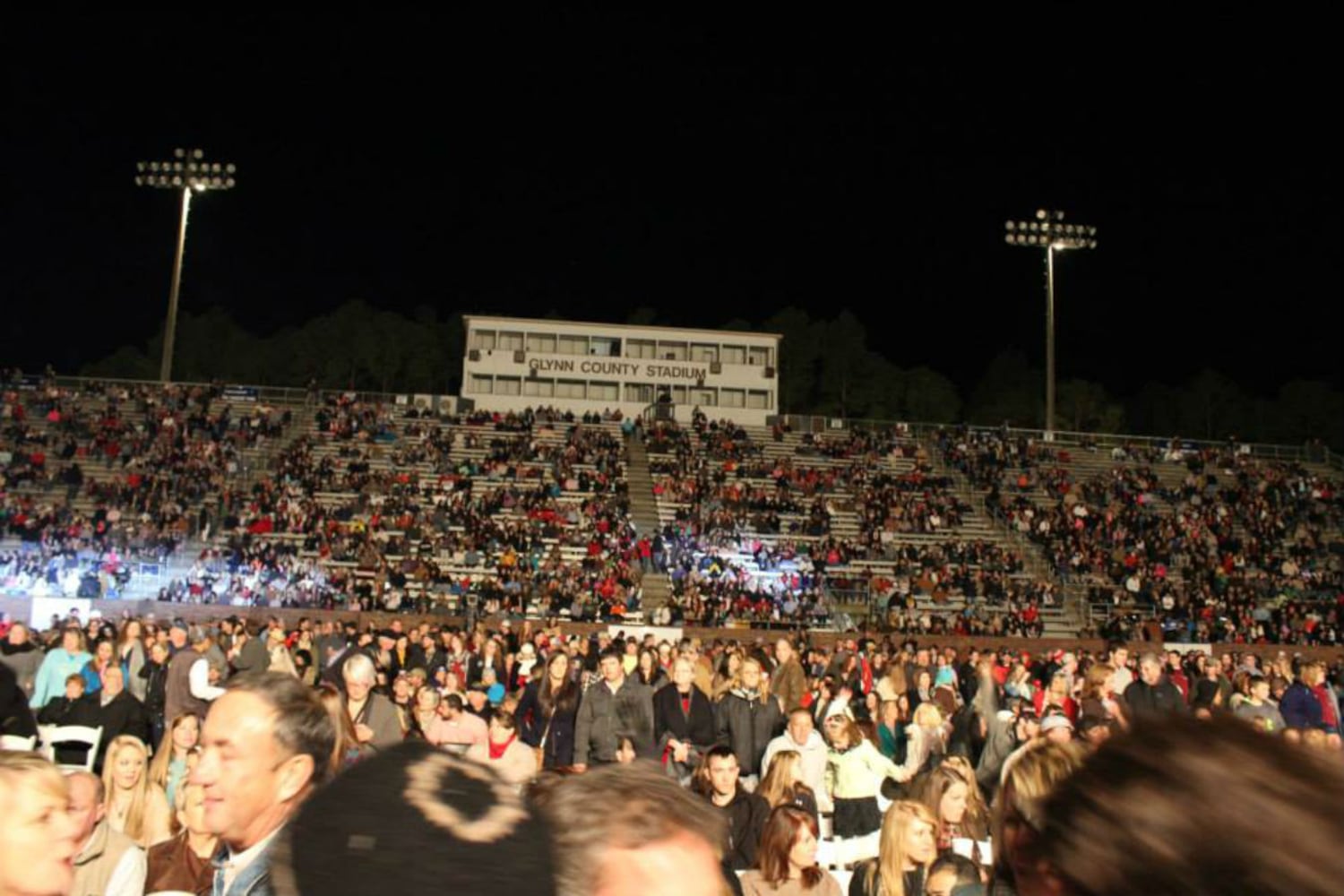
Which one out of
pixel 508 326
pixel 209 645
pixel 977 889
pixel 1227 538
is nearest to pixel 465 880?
pixel 977 889

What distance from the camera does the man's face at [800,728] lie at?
8936 mm

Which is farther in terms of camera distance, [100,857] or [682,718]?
[682,718]

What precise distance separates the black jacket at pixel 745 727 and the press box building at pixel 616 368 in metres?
41.3

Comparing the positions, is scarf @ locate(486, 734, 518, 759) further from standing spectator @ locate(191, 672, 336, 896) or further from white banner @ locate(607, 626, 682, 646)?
white banner @ locate(607, 626, 682, 646)

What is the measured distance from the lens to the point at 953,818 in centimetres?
642

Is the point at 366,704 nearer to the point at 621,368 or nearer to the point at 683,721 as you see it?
the point at 683,721

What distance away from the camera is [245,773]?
2611 millimetres

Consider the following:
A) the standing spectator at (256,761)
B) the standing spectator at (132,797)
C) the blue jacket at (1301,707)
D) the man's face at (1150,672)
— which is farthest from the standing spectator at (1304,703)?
the standing spectator at (256,761)

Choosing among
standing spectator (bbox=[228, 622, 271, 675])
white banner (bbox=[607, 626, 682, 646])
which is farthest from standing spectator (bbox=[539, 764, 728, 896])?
white banner (bbox=[607, 626, 682, 646])

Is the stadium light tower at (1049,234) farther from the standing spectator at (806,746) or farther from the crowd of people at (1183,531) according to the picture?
the standing spectator at (806,746)

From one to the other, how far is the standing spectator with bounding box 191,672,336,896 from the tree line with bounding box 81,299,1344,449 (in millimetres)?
70087

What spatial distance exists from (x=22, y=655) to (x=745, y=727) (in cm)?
843

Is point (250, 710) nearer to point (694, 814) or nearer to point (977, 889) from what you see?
point (694, 814)

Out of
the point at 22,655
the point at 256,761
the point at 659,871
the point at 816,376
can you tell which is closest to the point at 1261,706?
the point at 256,761
